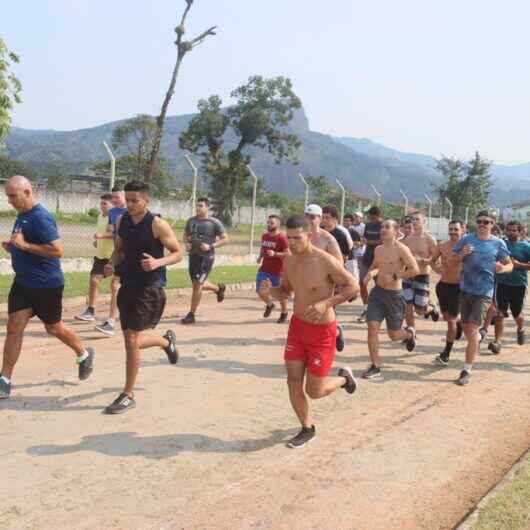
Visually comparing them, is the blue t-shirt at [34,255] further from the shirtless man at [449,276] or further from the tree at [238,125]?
the tree at [238,125]

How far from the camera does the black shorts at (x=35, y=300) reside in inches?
233

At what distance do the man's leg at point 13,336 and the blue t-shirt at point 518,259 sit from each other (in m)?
6.90

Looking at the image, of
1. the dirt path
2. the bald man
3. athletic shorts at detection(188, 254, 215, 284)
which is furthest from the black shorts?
athletic shorts at detection(188, 254, 215, 284)

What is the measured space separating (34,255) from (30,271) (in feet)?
0.49

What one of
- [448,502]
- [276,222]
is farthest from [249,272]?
[448,502]

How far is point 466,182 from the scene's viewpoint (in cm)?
4047

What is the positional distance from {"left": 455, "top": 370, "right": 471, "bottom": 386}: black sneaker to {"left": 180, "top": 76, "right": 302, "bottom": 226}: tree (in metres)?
33.5

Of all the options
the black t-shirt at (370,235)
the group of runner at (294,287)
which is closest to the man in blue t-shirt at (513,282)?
the group of runner at (294,287)

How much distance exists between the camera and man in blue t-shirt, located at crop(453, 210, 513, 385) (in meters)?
7.62

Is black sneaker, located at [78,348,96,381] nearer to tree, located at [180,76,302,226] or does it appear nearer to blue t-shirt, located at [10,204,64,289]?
blue t-shirt, located at [10,204,64,289]

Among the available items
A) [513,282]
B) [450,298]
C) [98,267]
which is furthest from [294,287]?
[513,282]

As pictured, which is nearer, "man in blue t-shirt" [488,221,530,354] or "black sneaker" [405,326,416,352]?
"black sneaker" [405,326,416,352]

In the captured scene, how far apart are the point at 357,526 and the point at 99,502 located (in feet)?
5.21

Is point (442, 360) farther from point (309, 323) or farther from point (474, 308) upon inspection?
point (309, 323)
